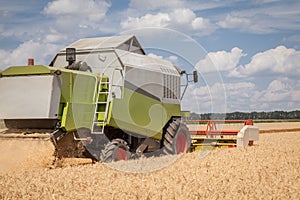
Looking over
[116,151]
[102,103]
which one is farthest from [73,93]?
[116,151]

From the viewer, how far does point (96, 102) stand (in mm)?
8711

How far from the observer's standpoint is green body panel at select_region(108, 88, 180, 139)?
8.73 meters

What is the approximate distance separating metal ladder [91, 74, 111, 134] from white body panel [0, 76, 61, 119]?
91 centimetres

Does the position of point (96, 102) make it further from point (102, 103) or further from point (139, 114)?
point (139, 114)

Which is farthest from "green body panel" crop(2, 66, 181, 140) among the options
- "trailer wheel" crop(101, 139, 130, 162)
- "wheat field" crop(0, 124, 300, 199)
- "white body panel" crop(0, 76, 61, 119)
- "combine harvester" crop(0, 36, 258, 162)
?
"wheat field" crop(0, 124, 300, 199)

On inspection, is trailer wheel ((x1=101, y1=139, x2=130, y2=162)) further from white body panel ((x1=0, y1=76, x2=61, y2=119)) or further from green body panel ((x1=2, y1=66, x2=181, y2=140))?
white body panel ((x1=0, y1=76, x2=61, y2=119))

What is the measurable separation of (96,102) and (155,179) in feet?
7.95

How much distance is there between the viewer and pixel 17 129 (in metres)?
8.30

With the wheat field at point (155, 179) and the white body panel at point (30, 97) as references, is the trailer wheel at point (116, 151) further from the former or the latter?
the white body panel at point (30, 97)

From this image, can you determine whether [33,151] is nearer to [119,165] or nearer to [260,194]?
[119,165]

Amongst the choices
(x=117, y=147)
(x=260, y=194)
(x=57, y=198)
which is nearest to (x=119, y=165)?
(x=117, y=147)

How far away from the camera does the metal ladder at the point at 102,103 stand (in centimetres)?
853

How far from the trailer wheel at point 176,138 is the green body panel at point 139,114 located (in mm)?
231

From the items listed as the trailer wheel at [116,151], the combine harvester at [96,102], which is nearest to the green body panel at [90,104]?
the combine harvester at [96,102]
